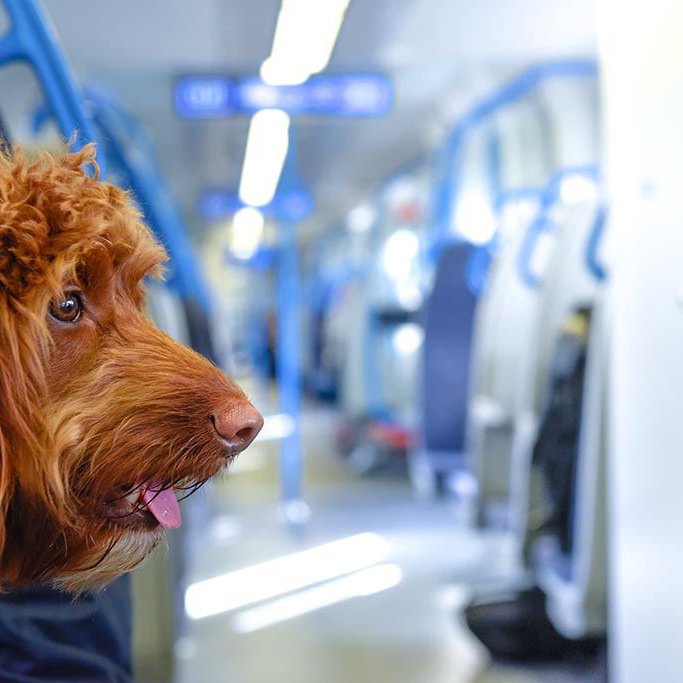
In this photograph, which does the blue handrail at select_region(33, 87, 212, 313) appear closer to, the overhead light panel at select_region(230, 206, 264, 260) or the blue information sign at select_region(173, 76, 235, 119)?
the blue information sign at select_region(173, 76, 235, 119)

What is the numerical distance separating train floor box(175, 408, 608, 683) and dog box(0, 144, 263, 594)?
1.75 m

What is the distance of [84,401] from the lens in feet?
2.64

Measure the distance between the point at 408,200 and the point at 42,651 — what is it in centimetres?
798

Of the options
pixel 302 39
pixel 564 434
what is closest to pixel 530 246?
pixel 564 434

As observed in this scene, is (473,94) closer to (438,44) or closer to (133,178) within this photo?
(438,44)

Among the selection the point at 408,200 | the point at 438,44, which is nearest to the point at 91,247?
the point at 438,44

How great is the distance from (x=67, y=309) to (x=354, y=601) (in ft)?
8.86

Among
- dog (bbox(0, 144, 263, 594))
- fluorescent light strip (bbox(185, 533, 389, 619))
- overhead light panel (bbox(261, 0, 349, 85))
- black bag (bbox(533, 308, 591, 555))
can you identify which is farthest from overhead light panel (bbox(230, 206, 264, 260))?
dog (bbox(0, 144, 263, 594))

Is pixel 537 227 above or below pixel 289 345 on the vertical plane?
above

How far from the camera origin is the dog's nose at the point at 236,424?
817 millimetres

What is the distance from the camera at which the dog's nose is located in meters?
0.82

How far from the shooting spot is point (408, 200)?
8.73 metres

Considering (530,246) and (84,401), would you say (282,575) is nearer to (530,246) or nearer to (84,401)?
(530,246)

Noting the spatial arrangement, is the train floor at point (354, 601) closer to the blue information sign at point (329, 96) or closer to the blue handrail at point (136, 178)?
the blue handrail at point (136, 178)
